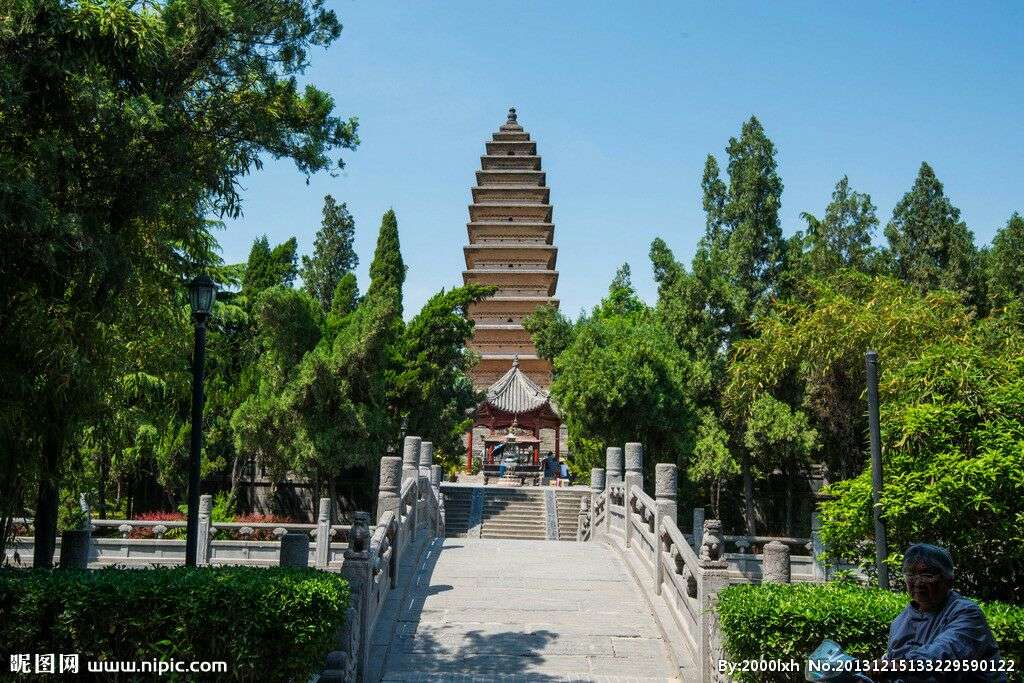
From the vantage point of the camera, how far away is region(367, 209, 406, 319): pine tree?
25.0 meters

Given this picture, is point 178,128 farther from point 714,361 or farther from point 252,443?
point 714,361

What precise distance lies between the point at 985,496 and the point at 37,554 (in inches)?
309

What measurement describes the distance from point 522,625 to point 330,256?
2906 cm

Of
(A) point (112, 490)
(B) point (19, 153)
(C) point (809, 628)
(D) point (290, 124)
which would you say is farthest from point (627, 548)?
(A) point (112, 490)

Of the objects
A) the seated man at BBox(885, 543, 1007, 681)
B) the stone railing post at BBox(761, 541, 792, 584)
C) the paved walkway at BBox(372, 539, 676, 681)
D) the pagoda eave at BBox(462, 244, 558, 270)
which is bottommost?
the paved walkway at BBox(372, 539, 676, 681)

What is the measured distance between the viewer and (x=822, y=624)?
17.6 feet

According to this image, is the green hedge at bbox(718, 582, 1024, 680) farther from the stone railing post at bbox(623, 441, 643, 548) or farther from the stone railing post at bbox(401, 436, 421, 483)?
the stone railing post at bbox(401, 436, 421, 483)

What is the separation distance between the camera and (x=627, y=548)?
11.1 meters

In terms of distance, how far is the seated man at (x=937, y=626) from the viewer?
314 centimetres

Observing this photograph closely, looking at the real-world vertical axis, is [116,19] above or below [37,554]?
above

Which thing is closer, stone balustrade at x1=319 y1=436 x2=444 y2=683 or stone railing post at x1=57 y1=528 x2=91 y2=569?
stone balustrade at x1=319 y1=436 x2=444 y2=683

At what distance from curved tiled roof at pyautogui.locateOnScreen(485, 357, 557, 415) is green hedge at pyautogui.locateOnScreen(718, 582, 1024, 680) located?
19.6m

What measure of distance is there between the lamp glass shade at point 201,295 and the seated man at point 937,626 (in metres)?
6.11

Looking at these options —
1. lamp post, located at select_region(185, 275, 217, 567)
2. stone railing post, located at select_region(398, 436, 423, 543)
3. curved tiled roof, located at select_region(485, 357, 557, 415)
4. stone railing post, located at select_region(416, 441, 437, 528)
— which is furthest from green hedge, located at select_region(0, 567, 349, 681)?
curved tiled roof, located at select_region(485, 357, 557, 415)
